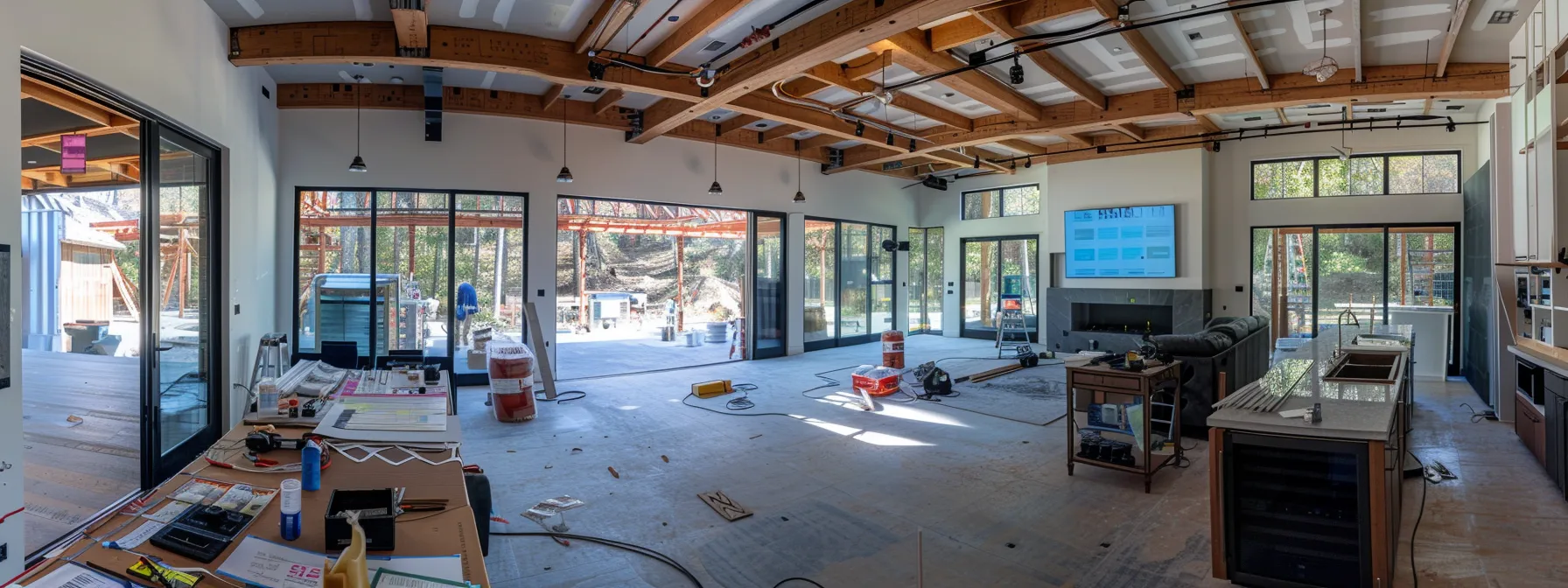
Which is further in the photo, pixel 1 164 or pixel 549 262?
pixel 549 262

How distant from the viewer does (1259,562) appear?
2.83 meters

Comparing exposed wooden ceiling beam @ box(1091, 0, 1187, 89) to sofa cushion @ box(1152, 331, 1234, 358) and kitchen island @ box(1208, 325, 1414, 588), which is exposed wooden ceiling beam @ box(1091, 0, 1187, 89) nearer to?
sofa cushion @ box(1152, 331, 1234, 358)

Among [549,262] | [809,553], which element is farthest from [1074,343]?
[809,553]

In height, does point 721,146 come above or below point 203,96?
above

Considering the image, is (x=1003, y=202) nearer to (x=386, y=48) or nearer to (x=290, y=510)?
(x=386, y=48)

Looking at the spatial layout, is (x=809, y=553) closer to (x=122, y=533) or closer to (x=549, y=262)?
(x=122, y=533)

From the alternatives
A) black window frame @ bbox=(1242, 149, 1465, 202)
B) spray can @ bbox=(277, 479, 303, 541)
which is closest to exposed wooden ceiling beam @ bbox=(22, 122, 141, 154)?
spray can @ bbox=(277, 479, 303, 541)

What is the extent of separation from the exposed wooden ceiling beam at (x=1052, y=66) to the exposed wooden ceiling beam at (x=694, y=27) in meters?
1.84

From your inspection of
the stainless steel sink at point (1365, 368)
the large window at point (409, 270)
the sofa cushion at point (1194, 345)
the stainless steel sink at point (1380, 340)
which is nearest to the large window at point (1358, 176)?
the stainless steel sink at point (1380, 340)

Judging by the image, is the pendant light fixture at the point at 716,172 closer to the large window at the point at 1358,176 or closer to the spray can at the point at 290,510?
the spray can at the point at 290,510

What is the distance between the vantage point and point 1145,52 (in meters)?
5.96

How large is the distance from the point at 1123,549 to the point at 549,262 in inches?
262

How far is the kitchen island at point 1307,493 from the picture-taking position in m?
2.57

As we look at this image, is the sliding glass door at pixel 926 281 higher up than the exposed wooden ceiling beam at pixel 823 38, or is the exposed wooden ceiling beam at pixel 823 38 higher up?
the exposed wooden ceiling beam at pixel 823 38
